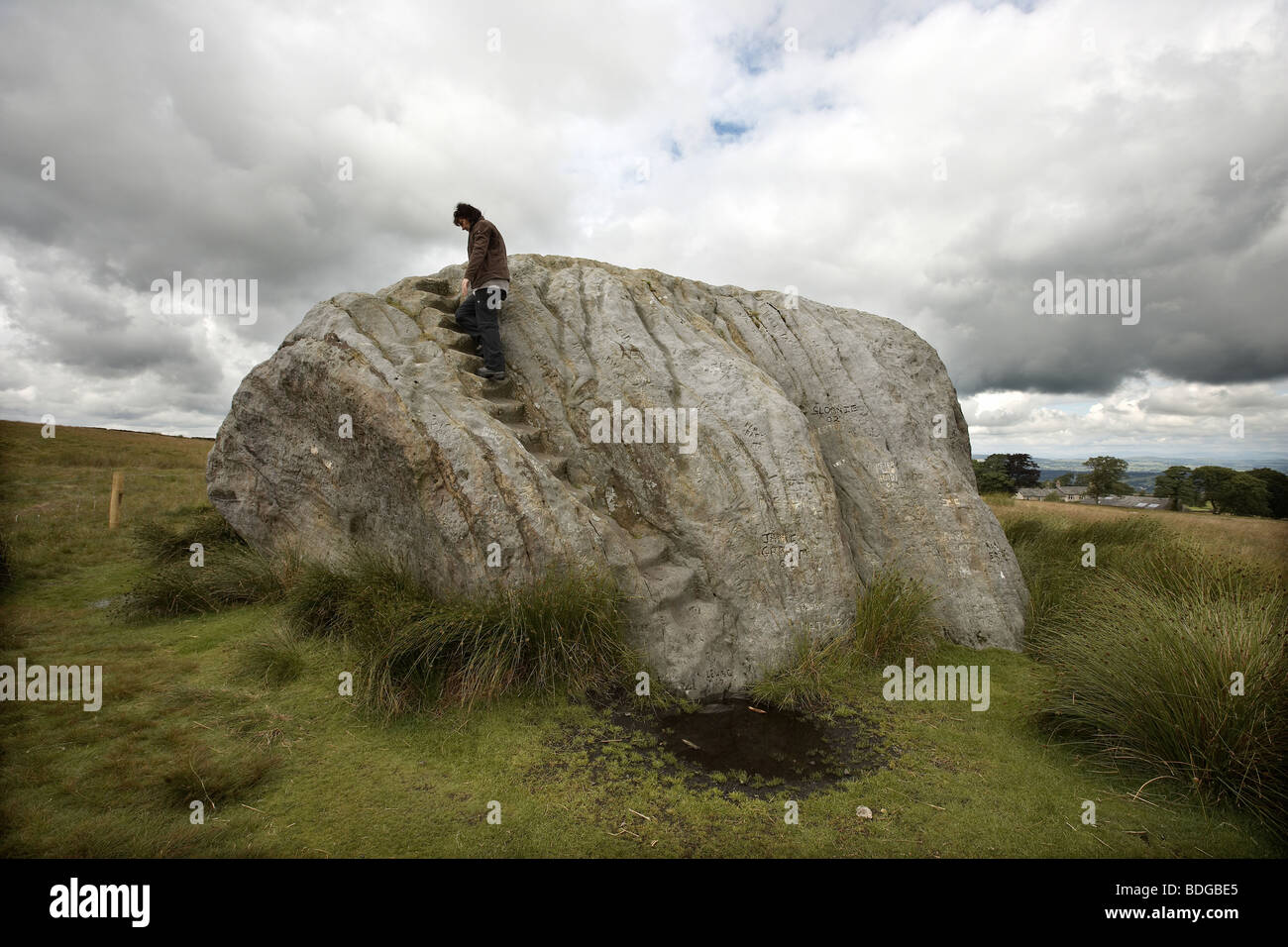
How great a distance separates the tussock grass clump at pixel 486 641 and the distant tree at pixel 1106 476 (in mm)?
38320

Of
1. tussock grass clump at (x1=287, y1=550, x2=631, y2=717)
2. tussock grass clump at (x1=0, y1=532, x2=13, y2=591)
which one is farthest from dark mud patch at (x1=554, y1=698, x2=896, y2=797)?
tussock grass clump at (x1=0, y1=532, x2=13, y2=591)

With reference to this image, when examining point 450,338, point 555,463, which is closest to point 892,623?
point 555,463

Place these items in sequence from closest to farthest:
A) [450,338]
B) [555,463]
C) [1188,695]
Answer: [1188,695], [555,463], [450,338]

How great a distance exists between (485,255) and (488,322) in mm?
986

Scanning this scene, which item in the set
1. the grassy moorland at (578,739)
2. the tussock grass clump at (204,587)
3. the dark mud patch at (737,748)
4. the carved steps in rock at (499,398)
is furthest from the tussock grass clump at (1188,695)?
the tussock grass clump at (204,587)

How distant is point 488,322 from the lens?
7.89 m

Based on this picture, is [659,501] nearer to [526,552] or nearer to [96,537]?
[526,552]

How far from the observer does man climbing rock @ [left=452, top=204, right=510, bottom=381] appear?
310 inches

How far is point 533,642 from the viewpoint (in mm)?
5676

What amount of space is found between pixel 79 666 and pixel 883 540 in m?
9.17

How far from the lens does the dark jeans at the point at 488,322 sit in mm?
7852

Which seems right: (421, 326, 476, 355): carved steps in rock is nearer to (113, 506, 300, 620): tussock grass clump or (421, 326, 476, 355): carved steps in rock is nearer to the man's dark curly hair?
the man's dark curly hair

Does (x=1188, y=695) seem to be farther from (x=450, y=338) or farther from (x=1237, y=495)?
(x=1237, y=495)
